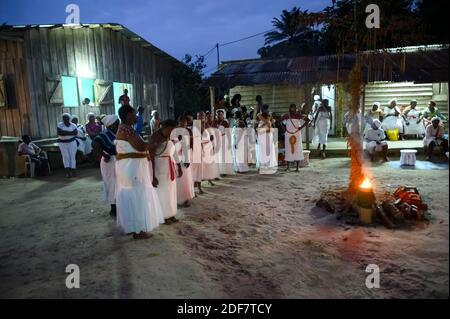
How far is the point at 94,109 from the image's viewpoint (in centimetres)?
1433

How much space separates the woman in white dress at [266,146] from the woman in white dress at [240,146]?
42cm

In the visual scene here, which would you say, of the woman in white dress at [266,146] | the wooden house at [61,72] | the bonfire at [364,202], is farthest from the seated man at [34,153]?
the bonfire at [364,202]

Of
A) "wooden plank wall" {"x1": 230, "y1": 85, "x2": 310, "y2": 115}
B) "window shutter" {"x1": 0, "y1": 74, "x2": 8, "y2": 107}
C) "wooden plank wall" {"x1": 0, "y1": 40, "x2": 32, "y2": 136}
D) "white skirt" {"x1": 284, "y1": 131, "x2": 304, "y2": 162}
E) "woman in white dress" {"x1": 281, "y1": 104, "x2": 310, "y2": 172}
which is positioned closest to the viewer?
"woman in white dress" {"x1": 281, "y1": 104, "x2": 310, "y2": 172}

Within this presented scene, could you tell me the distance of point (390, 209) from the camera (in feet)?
18.5

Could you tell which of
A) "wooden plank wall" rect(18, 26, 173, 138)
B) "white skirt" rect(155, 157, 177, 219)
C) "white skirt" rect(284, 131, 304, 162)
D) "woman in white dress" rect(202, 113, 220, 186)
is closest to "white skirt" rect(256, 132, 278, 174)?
"white skirt" rect(284, 131, 304, 162)

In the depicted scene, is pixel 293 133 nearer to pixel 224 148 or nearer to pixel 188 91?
pixel 224 148

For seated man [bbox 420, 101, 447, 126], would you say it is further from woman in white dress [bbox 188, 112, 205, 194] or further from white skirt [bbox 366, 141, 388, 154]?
woman in white dress [bbox 188, 112, 205, 194]

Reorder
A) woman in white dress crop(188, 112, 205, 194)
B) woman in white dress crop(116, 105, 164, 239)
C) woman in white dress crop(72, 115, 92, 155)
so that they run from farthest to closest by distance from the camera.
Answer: woman in white dress crop(72, 115, 92, 155) < woman in white dress crop(188, 112, 205, 194) < woman in white dress crop(116, 105, 164, 239)

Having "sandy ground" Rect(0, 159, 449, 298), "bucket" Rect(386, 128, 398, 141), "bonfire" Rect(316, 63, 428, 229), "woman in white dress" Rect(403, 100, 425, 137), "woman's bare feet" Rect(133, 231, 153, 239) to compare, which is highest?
"woman in white dress" Rect(403, 100, 425, 137)

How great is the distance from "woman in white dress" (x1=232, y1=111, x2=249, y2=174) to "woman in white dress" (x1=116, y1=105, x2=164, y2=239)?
5.34 m

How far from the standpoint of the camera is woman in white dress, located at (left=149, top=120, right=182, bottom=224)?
550cm

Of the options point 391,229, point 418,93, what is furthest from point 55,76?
point 418,93

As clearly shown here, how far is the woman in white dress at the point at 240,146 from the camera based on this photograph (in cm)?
1031

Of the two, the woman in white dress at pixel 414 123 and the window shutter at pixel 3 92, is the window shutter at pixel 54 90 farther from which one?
the woman in white dress at pixel 414 123
